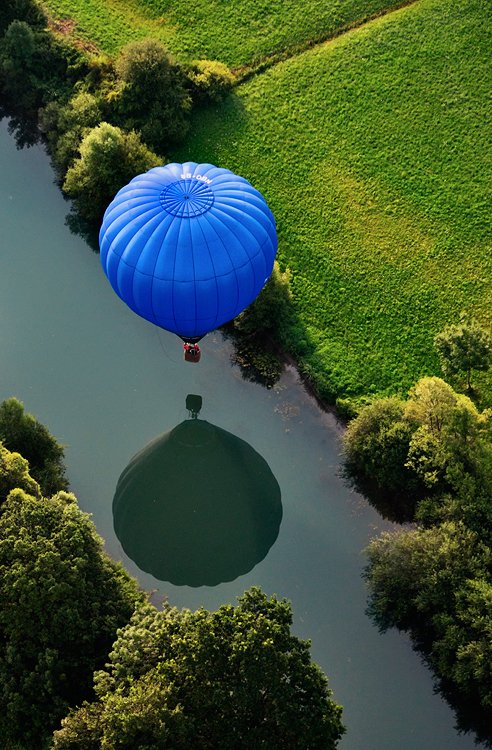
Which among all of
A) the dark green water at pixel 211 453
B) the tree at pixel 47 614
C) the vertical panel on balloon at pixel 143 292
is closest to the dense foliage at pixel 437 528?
the dark green water at pixel 211 453

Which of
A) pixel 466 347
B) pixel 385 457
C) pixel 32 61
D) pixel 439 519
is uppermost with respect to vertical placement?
pixel 32 61

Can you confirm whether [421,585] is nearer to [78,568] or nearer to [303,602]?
→ [303,602]

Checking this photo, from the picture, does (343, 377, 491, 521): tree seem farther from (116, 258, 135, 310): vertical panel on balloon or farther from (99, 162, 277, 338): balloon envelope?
(116, 258, 135, 310): vertical panel on balloon

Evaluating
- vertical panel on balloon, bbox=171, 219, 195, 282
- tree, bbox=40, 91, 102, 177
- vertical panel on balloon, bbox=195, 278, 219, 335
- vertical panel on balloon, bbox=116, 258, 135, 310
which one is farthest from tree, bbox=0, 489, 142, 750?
tree, bbox=40, 91, 102, 177

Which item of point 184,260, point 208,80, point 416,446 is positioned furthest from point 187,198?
point 208,80

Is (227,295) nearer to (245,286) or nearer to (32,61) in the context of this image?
(245,286)
